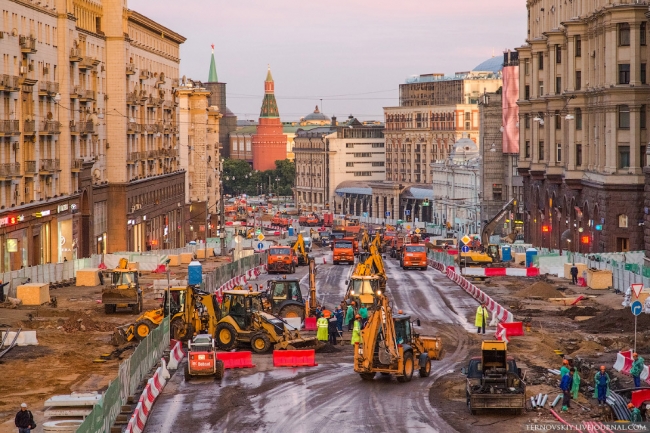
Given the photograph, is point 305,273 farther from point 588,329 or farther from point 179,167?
point 179,167

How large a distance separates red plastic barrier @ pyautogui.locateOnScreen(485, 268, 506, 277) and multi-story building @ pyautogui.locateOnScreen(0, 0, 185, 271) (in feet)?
99.3

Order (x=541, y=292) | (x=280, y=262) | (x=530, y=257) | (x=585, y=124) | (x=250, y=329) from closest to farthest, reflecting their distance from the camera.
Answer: (x=250, y=329) < (x=541, y=292) < (x=280, y=262) < (x=530, y=257) < (x=585, y=124)

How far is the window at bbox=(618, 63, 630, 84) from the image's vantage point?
92344mm

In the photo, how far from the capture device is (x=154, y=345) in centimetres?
4294

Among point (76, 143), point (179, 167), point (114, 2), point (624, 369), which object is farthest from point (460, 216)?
point (624, 369)

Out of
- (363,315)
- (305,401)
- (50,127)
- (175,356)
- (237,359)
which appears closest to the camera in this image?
(305,401)

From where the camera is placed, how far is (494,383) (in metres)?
35.1

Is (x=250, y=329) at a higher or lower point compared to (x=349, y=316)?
higher

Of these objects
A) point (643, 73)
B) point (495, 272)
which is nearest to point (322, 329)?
point (495, 272)

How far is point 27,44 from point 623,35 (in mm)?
41476

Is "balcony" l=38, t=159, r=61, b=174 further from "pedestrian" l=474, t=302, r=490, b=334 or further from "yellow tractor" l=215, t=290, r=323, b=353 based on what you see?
"yellow tractor" l=215, t=290, r=323, b=353

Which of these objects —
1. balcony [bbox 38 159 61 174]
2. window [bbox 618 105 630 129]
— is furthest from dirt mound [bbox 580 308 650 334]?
balcony [bbox 38 159 61 174]

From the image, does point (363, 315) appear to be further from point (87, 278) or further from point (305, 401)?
point (87, 278)

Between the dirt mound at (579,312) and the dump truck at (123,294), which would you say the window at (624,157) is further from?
the dump truck at (123,294)
